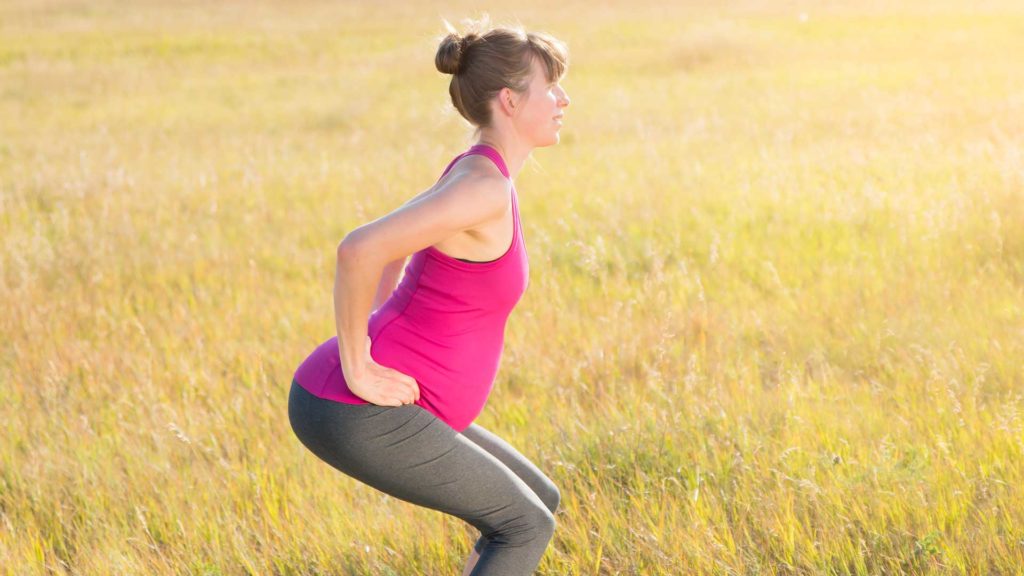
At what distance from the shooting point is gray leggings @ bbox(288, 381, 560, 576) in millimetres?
2223

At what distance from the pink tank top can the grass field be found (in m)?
0.95

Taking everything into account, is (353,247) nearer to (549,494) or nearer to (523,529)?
(523,529)

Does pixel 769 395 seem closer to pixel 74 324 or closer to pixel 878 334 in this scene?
pixel 878 334

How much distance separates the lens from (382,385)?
2193 millimetres

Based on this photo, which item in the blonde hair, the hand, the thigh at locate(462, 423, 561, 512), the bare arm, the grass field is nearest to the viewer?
the bare arm

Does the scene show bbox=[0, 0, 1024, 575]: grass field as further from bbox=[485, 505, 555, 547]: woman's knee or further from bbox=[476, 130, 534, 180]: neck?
bbox=[476, 130, 534, 180]: neck

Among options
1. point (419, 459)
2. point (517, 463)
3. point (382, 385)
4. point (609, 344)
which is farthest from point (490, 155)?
point (609, 344)

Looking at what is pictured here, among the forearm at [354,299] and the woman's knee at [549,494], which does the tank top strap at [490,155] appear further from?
the woman's knee at [549,494]

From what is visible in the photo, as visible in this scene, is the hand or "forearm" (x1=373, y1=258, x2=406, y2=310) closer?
the hand

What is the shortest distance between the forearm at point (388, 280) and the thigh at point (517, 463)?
0.42 meters

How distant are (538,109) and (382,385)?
0.74m

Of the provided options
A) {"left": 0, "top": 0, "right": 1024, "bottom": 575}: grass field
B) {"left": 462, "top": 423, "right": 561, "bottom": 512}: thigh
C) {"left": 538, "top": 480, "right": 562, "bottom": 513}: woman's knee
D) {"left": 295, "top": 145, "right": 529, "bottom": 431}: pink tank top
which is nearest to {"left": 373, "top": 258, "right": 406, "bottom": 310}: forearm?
{"left": 295, "top": 145, "right": 529, "bottom": 431}: pink tank top

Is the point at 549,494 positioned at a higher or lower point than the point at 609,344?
higher

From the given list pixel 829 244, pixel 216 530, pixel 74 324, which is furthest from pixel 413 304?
pixel 829 244
